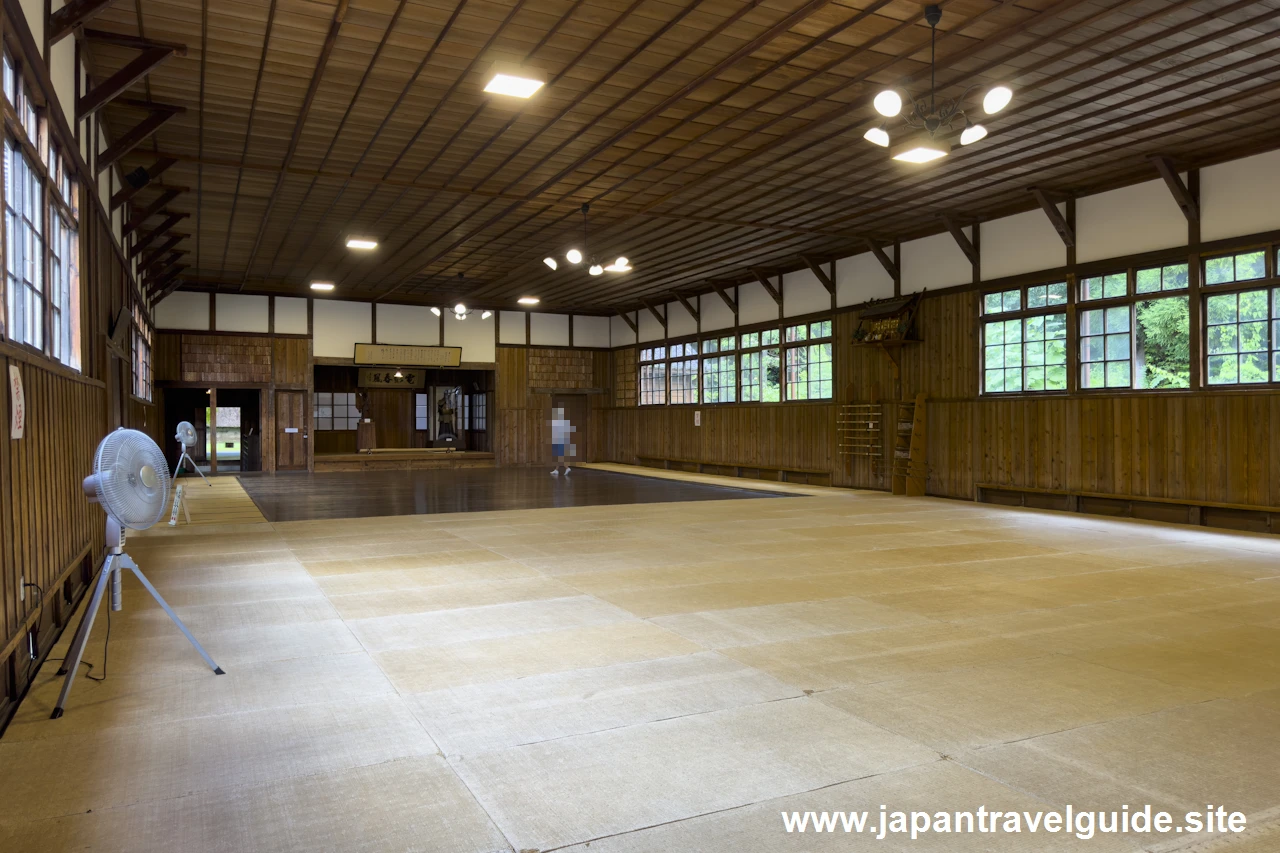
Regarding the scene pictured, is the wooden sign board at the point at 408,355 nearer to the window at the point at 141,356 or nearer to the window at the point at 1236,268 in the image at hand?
the window at the point at 141,356

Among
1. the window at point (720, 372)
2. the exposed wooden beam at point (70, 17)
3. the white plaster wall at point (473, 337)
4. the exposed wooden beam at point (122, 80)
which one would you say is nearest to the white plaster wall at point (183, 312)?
A: the white plaster wall at point (473, 337)

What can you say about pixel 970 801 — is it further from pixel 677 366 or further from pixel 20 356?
pixel 677 366

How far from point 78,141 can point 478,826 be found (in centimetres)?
660

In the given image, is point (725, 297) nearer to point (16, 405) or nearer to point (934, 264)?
point (934, 264)

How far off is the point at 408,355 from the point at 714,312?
302 inches

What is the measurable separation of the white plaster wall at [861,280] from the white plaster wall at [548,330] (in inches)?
369

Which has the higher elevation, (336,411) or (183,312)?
(183,312)

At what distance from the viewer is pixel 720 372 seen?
754 inches

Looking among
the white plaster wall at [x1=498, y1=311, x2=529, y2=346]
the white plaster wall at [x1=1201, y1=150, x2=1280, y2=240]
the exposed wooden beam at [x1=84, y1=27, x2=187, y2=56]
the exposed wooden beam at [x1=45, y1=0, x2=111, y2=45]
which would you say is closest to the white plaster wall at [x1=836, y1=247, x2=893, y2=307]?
the white plaster wall at [x1=1201, y1=150, x2=1280, y2=240]

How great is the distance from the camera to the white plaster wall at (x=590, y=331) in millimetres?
23203

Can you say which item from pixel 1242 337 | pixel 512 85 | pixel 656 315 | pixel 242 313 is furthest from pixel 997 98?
pixel 242 313

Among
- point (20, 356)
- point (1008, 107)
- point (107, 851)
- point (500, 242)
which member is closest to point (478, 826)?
point (107, 851)

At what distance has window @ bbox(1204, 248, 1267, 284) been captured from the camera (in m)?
9.33

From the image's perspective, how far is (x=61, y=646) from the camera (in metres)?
4.71
